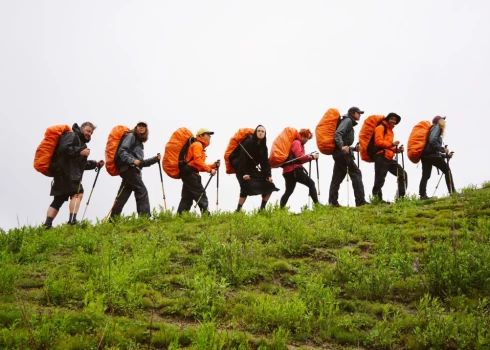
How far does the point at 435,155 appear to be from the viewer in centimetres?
1362

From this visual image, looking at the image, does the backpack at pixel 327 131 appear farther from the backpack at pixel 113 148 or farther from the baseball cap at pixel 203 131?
the backpack at pixel 113 148

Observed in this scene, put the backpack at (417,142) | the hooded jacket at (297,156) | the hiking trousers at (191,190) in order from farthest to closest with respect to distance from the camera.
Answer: the backpack at (417,142) < the hooded jacket at (297,156) < the hiking trousers at (191,190)

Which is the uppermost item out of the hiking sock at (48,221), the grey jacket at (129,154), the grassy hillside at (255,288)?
the grey jacket at (129,154)

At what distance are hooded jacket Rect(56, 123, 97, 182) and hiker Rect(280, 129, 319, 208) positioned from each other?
18.1 ft

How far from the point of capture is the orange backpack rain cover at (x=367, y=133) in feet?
45.1

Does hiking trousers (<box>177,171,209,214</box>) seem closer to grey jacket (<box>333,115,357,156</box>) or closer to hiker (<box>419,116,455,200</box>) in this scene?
grey jacket (<box>333,115,357,156</box>)

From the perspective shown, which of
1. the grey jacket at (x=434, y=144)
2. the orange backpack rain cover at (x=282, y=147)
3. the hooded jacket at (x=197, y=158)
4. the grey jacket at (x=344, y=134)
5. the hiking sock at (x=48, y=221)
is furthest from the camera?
the grey jacket at (x=434, y=144)

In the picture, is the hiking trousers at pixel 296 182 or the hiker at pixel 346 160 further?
the hiking trousers at pixel 296 182

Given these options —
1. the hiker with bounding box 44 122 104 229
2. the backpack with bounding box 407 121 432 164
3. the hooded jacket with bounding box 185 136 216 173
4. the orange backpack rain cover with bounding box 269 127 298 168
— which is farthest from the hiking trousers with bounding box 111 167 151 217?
the backpack with bounding box 407 121 432 164

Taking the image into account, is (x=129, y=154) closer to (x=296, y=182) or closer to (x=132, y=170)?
(x=132, y=170)

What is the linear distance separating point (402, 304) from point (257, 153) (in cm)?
724

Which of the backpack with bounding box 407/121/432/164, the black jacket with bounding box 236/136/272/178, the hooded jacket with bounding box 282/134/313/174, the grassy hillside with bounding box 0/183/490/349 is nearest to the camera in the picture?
the grassy hillside with bounding box 0/183/490/349

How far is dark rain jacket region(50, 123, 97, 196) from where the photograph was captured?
37.0 feet

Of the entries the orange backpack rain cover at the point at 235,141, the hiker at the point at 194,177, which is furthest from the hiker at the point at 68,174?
the orange backpack rain cover at the point at 235,141
